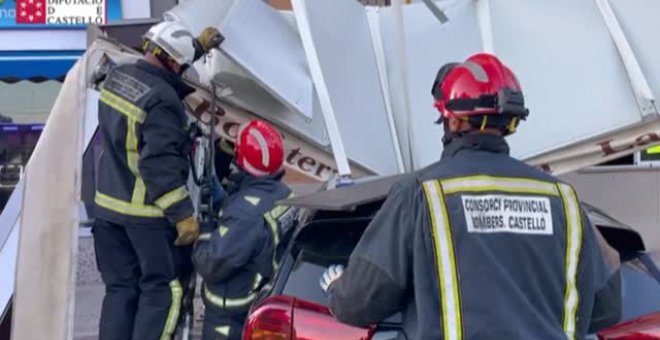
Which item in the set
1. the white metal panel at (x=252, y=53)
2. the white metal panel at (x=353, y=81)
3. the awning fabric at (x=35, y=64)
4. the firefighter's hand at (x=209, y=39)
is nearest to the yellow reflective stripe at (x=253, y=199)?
the firefighter's hand at (x=209, y=39)

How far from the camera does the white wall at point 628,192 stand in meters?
10.8

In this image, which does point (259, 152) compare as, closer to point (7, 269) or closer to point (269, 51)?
point (269, 51)

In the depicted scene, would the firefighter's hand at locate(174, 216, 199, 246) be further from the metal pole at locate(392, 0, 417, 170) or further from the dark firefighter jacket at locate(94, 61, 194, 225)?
the metal pole at locate(392, 0, 417, 170)

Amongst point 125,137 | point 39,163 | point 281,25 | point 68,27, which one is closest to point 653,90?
point 281,25

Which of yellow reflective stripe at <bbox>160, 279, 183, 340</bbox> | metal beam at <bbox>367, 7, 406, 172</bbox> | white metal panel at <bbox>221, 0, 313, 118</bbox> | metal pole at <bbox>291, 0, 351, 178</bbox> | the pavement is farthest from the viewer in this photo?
the pavement

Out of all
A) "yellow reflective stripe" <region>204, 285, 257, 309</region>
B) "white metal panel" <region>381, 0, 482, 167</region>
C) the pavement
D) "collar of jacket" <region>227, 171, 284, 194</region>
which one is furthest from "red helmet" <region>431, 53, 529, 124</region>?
the pavement

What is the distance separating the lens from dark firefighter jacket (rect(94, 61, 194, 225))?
16.2 feet

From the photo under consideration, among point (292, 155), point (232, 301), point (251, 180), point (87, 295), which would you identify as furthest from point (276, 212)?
point (87, 295)

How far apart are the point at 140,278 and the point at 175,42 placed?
1134 millimetres

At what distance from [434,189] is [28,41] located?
8.51 m

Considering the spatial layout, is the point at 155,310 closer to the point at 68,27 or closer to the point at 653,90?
the point at 653,90

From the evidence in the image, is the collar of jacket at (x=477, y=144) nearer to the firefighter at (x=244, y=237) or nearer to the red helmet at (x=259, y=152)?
the firefighter at (x=244, y=237)

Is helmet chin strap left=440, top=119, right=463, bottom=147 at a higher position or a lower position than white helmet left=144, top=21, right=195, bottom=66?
lower

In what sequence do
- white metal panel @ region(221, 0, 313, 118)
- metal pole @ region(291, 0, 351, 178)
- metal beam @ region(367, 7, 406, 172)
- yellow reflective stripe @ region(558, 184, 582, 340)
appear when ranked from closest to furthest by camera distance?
yellow reflective stripe @ region(558, 184, 582, 340) → white metal panel @ region(221, 0, 313, 118) → metal pole @ region(291, 0, 351, 178) → metal beam @ region(367, 7, 406, 172)
